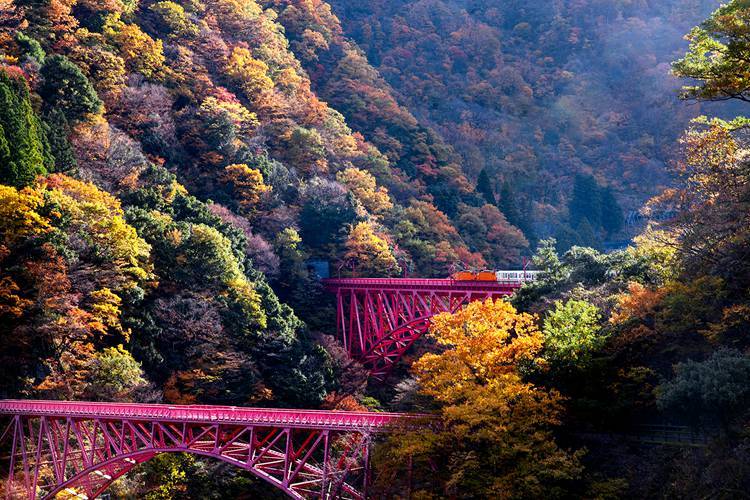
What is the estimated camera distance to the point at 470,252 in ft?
223

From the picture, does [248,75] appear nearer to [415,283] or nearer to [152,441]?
[415,283]

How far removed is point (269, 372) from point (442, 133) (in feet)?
208

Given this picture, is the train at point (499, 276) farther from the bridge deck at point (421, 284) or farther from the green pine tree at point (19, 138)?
the green pine tree at point (19, 138)

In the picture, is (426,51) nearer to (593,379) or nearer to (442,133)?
(442,133)

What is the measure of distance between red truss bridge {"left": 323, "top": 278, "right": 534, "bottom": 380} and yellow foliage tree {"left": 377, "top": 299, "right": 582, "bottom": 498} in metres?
12.3

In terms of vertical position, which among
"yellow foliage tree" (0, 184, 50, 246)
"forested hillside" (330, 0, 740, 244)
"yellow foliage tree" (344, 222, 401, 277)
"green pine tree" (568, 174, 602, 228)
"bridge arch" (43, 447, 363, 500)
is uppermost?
"forested hillside" (330, 0, 740, 244)

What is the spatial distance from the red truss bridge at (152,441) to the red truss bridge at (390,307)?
11449mm

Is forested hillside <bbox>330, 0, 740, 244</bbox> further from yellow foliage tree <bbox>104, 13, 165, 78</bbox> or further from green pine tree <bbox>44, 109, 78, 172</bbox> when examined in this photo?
green pine tree <bbox>44, 109, 78, 172</bbox>

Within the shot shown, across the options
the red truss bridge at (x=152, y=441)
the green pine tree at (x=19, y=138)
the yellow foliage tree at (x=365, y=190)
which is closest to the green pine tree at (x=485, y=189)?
the yellow foliage tree at (x=365, y=190)

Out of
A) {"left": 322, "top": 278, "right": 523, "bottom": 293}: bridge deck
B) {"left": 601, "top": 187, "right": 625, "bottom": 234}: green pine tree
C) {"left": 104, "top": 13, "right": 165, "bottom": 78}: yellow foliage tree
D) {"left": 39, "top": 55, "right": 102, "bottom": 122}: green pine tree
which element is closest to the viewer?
{"left": 322, "top": 278, "right": 523, "bottom": 293}: bridge deck

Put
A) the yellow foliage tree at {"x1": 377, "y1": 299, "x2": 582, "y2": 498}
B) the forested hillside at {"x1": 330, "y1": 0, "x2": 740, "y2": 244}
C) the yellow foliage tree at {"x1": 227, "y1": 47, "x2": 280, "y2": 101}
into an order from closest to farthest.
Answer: the yellow foliage tree at {"x1": 377, "y1": 299, "x2": 582, "y2": 498}
the yellow foliage tree at {"x1": 227, "y1": 47, "x2": 280, "y2": 101}
the forested hillside at {"x1": 330, "y1": 0, "x2": 740, "y2": 244}

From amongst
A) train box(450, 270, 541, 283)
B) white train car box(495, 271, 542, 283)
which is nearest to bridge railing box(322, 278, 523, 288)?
white train car box(495, 271, 542, 283)

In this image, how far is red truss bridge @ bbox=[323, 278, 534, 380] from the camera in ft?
127

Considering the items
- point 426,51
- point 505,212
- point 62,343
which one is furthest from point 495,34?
point 62,343
